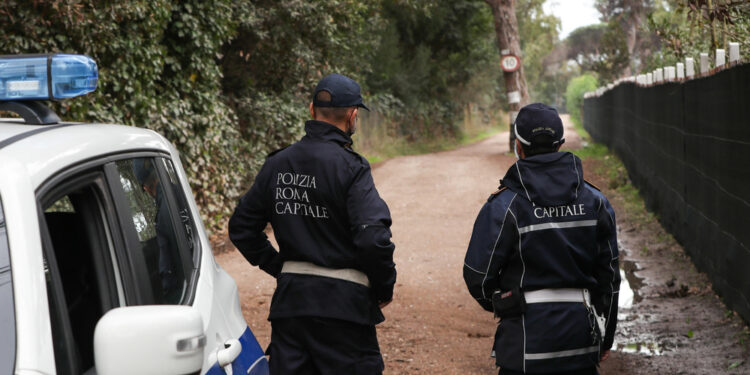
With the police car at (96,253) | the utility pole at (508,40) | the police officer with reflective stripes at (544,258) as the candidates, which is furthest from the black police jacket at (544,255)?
the utility pole at (508,40)

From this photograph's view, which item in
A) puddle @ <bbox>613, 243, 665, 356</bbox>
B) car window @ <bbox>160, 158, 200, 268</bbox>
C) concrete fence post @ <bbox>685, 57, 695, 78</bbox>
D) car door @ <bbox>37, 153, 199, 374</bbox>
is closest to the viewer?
car door @ <bbox>37, 153, 199, 374</bbox>

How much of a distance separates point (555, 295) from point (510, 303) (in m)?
0.19

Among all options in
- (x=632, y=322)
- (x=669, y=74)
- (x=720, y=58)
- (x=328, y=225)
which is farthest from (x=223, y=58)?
(x=328, y=225)

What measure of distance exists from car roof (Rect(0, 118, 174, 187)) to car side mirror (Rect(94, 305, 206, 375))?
15.2 inches

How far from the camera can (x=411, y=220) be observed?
14.2 meters

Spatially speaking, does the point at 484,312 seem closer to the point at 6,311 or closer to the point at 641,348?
the point at 641,348

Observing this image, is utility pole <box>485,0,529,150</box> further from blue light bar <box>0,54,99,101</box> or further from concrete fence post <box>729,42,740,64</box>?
blue light bar <box>0,54,99,101</box>

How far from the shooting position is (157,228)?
288 centimetres

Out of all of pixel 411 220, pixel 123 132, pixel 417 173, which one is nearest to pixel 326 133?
pixel 123 132

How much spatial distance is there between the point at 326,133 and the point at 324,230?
0.45 metres

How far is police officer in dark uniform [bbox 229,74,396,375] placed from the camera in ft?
12.7

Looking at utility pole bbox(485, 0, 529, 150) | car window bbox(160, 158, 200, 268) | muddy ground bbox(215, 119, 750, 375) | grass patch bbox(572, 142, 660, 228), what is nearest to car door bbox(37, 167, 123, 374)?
car window bbox(160, 158, 200, 268)

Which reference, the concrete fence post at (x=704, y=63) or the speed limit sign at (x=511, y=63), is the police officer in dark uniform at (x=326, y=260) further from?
the speed limit sign at (x=511, y=63)

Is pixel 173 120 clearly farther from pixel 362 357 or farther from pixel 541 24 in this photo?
pixel 541 24
